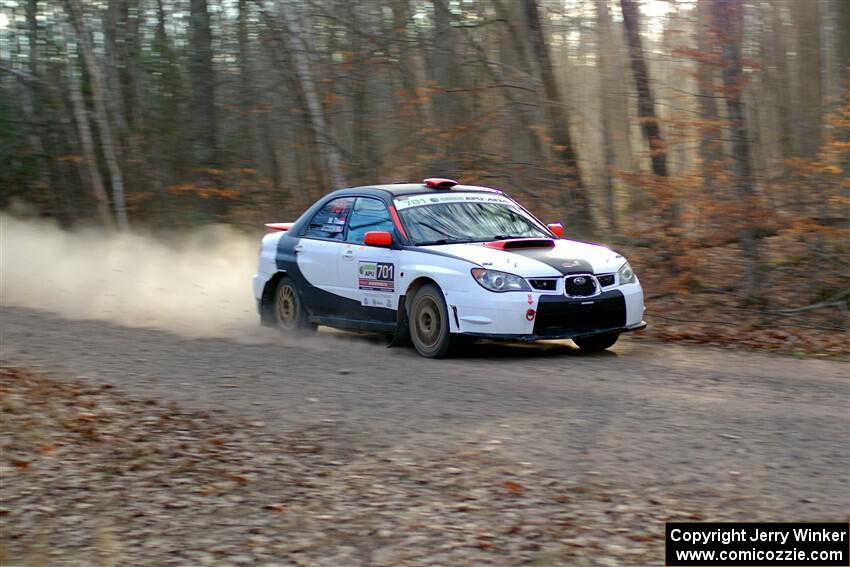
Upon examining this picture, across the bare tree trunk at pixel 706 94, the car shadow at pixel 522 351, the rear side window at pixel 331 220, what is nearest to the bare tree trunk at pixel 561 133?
the bare tree trunk at pixel 706 94

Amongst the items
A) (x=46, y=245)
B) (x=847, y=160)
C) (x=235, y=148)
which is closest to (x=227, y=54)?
(x=235, y=148)

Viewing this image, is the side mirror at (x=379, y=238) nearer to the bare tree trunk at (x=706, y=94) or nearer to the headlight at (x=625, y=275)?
the headlight at (x=625, y=275)

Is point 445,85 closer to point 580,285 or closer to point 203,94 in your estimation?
point 203,94

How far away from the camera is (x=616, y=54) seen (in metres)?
19.1

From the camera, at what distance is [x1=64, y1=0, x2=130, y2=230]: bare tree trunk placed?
23422 millimetres

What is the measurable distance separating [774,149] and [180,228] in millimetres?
12431

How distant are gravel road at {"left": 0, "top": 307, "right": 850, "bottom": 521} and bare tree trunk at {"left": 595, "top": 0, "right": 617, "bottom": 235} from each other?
5.36 meters

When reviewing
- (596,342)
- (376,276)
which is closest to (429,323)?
(376,276)

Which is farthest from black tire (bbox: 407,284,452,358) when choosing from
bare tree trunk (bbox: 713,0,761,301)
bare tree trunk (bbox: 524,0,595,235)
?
bare tree trunk (bbox: 524,0,595,235)

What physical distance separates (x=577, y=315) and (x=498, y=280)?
2.71 ft

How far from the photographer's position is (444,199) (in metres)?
11.2

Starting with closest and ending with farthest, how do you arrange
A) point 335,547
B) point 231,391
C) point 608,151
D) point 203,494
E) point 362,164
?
point 335,547, point 203,494, point 231,391, point 608,151, point 362,164

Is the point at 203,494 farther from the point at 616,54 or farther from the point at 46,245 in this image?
the point at 46,245

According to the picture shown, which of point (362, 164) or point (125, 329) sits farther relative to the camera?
point (362, 164)
